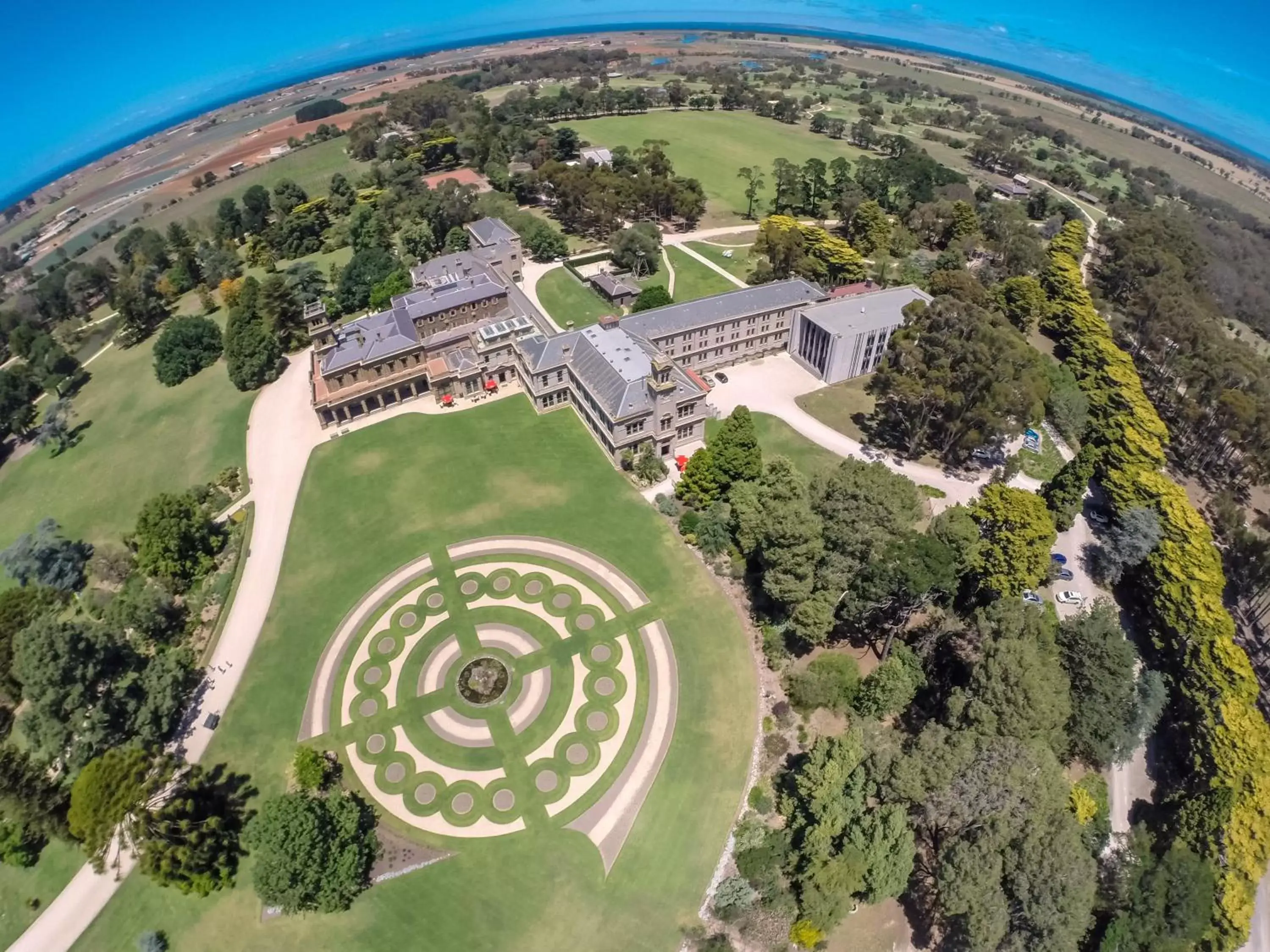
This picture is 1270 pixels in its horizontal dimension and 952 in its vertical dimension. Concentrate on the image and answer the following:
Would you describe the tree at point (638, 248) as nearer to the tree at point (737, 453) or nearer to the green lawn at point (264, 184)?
the tree at point (737, 453)

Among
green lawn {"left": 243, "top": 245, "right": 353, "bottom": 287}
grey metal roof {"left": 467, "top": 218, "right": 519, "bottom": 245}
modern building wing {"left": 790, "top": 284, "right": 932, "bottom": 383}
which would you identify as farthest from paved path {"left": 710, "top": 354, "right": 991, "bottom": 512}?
green lawn {"left": 243, "top": 245, "right": 353, "bottom": 287}

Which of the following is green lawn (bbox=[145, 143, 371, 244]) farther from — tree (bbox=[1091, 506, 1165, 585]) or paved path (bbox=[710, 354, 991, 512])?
tree (bbox=[1091, 506, 1165, 585])

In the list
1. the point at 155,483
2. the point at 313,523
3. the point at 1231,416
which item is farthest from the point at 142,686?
the point at 1231,416

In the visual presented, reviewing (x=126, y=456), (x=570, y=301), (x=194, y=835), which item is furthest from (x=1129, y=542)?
(x=126, y=456)

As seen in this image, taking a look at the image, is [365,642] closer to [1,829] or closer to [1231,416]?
[1,829]

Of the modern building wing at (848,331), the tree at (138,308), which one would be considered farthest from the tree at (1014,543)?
the tree at (138,308)

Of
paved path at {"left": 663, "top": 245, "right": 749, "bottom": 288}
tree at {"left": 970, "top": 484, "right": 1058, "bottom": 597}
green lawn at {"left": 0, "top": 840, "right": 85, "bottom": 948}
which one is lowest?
green lawn at {"left": 0, "top": 840, "right": 85, "bottom": 948}
